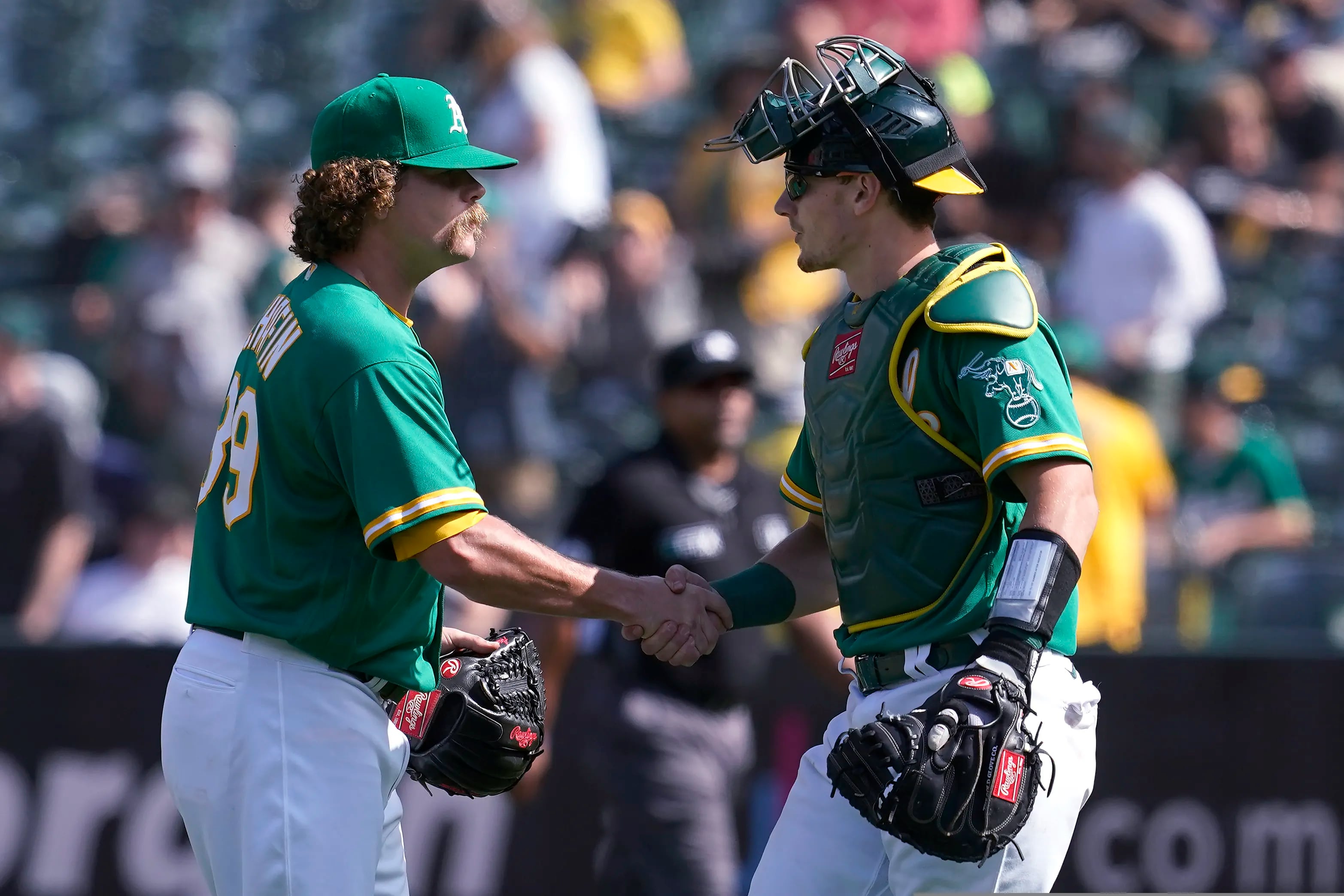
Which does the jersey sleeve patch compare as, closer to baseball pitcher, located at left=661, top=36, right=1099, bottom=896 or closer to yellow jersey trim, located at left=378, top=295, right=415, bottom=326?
baseball pitcher, located at left=661, top=36, right=1099, bottom=896

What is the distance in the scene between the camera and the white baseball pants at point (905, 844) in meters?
3.43

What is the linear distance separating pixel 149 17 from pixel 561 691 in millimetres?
7205

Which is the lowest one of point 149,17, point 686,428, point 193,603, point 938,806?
point 686,428

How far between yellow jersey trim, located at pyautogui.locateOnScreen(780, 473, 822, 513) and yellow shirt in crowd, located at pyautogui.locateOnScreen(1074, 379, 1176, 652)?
3.44 m

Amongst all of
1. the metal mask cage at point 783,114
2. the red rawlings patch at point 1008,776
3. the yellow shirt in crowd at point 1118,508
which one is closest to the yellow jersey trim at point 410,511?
the metal mask cage at point 783,114

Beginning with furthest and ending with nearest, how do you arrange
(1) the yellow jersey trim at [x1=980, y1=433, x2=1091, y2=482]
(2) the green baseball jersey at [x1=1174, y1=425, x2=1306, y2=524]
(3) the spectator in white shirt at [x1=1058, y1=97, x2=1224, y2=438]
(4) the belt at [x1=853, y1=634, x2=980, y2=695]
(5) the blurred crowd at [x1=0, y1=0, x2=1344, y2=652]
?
(3) the spectator in white shirt at [x1=1058, y1=97, x2=1224, y2=438] < (2) the green baseball jersey at [x1=1174, y1=425, x2=1306, y2=524] < (5) the blurred crowd at [x1=0, y1=0, x2=1344, y2=652] < (4) the belt at [x1=853, y1=634, x2=980, y2=695] < (1) the yellow jersey trim at [x1=980, y1=433, x2=1091, y2=482]

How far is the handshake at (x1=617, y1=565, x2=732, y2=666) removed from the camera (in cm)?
405

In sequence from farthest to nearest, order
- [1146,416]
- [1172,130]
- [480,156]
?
[1172,130], [1146,416], [480,156]

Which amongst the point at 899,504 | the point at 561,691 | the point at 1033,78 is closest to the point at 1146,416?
the point at 1033,78

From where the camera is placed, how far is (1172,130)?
10.2 metres

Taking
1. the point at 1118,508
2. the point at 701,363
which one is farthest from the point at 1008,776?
the point at 1118,508

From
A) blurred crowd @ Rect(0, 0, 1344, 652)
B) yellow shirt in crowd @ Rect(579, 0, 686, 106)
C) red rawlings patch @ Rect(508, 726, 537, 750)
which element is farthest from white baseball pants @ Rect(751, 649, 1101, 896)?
yellow shirt in crowd @ Rect(579, 0, 686, 106)

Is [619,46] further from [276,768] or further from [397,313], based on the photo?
[276,768]

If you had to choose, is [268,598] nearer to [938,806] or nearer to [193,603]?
[193,603]
